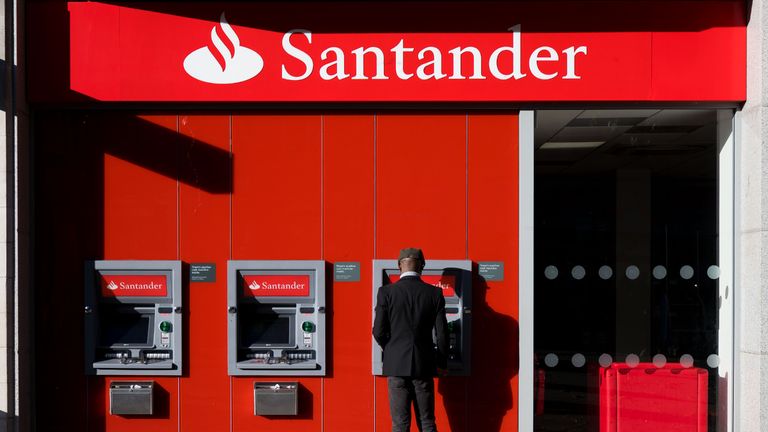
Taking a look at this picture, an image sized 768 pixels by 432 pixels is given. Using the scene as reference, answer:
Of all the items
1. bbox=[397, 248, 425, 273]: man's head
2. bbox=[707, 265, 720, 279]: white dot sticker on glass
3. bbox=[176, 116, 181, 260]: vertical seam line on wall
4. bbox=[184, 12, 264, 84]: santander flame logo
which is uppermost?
bbox=[184, 12, 264, 84]: santander flame logo

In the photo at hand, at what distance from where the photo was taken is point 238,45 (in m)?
5.96

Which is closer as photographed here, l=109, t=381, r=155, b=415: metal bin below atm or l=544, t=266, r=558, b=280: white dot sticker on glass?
l=109, t=381, r=155, b=415: metal bin below atm

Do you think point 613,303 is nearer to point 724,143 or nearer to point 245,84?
point 724,143

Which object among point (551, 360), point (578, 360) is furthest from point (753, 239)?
point (551, 360)

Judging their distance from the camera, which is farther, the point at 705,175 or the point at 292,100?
the point at 705,175

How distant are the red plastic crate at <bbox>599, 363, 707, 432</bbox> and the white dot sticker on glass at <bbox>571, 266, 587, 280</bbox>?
75cm

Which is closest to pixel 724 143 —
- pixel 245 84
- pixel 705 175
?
pixel 705 175

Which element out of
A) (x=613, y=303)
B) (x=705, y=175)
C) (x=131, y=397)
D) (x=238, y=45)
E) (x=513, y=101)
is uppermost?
(x=238, y=45)

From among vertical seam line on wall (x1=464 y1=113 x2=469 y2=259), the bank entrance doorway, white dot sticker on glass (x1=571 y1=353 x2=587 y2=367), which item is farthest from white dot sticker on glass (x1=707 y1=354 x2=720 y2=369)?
vertical seam line on wall (x1=464 y1=113 x2=469 y2=259)

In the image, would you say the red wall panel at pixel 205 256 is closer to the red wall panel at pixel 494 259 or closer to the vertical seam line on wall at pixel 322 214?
the vertical seam line on wall at pixel 322 214

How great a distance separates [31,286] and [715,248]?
5321mm

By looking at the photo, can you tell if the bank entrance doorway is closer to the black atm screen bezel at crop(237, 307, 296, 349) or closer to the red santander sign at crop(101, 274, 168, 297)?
the black atm screen bezel at crop(237, 307, 296, 349)

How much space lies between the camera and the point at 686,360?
20.7 feet

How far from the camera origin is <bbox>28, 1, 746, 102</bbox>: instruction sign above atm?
594 centimetres
